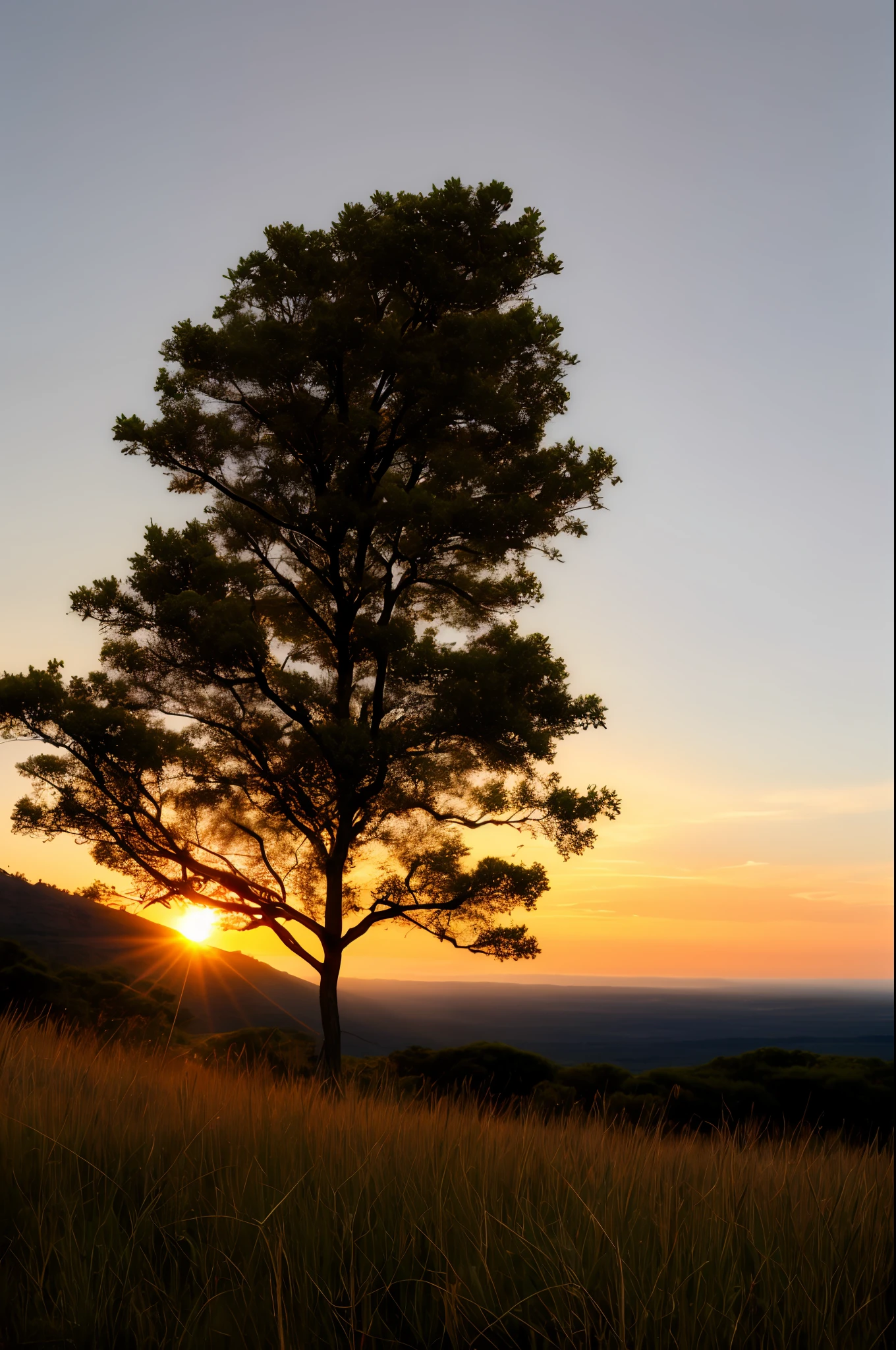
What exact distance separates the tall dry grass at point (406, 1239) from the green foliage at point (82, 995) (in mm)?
8653

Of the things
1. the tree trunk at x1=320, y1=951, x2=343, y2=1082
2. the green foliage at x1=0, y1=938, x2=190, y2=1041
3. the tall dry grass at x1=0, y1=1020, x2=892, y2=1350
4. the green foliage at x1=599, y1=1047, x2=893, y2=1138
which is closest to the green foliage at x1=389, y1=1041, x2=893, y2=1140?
the green foliage at x1=599, y1=1047, x2=893, y2=1138

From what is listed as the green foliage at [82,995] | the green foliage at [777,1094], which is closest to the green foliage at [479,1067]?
the green foliage at [777,1094]

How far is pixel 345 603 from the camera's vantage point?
14352 millimetres

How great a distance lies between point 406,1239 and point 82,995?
12.5 metres

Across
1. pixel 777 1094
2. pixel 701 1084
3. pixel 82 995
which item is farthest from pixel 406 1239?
pixel 82 995

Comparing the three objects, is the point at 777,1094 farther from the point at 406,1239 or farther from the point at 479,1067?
the point at 406,1239

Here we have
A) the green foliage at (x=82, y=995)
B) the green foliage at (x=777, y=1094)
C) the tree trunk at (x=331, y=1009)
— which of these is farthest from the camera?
the green foliage at (x=82, y=995)

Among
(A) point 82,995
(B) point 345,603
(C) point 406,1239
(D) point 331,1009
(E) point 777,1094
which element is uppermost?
(B) point 345,603

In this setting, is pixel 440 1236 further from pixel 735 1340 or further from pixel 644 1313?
pixel 735 1340

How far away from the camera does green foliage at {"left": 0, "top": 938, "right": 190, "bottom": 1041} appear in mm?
13492

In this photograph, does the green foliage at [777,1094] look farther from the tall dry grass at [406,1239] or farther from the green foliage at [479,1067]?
the tall dry grass at [406,1239]

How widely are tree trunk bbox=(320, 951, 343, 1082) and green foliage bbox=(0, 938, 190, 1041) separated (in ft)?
7.39

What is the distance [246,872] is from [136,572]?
529 centimetres

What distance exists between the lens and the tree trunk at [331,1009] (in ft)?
42.1
